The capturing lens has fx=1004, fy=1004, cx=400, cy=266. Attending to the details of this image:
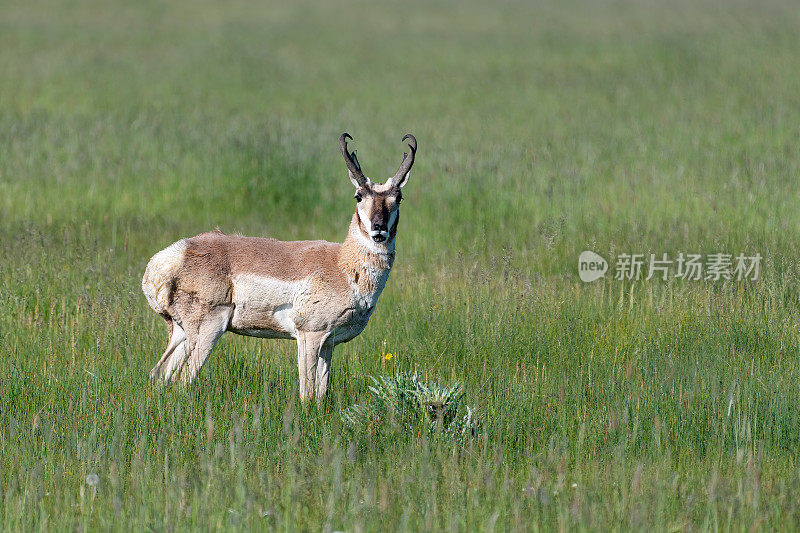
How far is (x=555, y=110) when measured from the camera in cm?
2169

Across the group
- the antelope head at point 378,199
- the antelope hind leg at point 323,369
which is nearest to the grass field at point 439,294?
the antelope hind leg at point 323,369

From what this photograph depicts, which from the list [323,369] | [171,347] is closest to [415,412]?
[323,369]

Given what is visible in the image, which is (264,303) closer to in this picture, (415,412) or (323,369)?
(323,369)

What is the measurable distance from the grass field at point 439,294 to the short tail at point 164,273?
544mm

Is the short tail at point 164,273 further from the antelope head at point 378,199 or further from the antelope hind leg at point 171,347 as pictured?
the antelope head at point 378,199

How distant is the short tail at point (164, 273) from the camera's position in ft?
22.9

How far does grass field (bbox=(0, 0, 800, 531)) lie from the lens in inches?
198

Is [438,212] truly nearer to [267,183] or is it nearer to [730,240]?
[267,183]

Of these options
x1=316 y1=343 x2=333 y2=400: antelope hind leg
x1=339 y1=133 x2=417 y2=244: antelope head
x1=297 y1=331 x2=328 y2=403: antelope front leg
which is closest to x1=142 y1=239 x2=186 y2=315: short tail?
x1=297 y1=331 x2=328 y2=403: antelope front leg

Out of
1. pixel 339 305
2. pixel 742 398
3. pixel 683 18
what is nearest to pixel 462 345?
pixel 339 305

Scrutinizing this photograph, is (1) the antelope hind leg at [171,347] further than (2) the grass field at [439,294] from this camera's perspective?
Yes

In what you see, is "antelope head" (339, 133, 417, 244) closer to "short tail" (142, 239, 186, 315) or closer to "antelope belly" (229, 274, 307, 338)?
"antelope belly" (229, 274, 307, 338)

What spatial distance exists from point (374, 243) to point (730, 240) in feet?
18.9

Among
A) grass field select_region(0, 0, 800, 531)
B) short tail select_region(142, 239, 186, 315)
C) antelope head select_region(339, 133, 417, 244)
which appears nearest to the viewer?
grass field select_region(0, 0, 800, 531)
